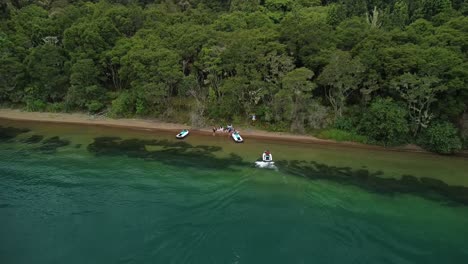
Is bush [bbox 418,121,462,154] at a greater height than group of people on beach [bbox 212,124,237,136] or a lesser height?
greater

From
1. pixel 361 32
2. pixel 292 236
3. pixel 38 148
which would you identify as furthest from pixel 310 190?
pixel 38 148

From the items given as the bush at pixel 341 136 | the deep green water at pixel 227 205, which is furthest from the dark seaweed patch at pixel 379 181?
the bush at pixel 341 136

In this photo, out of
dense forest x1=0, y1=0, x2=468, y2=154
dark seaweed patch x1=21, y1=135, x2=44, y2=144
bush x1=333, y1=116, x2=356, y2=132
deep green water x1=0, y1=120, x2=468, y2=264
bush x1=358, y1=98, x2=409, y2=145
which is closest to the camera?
deep green water x1=0, y1=120, x2=468, y2=264

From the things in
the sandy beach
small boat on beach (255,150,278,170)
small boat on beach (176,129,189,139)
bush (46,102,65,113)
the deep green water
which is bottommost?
the deep green water

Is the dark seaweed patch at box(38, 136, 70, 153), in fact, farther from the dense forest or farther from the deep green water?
the dense forest

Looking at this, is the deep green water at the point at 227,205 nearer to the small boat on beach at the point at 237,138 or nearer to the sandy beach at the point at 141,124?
the small boat on beach at the point at 237,138

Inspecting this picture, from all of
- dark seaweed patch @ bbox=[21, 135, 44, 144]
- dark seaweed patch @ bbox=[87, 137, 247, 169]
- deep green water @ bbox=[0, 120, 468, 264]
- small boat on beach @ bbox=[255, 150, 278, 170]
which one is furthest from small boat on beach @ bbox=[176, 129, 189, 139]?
dark seaweed patch @ bbox=[21, 135, 44, 144]

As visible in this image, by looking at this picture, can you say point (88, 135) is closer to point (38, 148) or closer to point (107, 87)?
point (38, 148)
